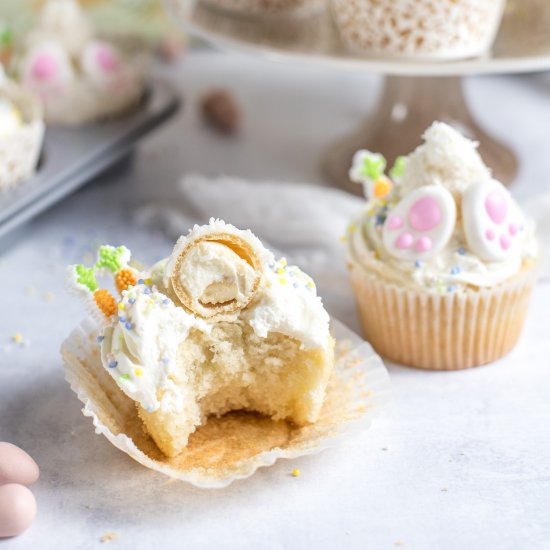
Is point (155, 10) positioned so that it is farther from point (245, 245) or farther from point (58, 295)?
point (245, 245)

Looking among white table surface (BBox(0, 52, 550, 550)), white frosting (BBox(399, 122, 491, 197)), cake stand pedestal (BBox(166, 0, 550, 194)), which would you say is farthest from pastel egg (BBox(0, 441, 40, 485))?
cake stand pedestal (BBox(166, 0, 550, 194))

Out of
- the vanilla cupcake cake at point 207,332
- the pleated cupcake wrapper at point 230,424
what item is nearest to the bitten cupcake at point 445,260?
the pleated cupcake wrapper at point 230,424

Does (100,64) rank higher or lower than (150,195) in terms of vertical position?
higher

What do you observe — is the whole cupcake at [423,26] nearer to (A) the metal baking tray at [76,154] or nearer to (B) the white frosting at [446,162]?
(B) the white frosting at [446,162]

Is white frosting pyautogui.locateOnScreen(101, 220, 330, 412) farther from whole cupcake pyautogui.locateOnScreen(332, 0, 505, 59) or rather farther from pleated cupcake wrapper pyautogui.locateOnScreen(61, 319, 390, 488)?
whole cupcake pyautogui.locateOnScreen(332, 0, 505, 59)

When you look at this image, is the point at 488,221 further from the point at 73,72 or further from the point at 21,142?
the point at 73,72

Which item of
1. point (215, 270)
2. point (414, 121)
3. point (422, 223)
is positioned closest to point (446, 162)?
point (422, 223)

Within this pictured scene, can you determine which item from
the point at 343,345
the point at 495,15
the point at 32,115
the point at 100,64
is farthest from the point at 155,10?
the point at 343,345
